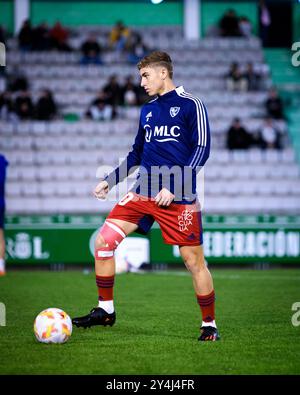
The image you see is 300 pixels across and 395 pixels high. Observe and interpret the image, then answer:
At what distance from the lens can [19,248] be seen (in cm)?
1589

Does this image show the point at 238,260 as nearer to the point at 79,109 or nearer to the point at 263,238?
the point at 263,238

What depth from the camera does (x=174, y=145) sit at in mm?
7148

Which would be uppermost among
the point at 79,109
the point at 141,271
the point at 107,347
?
the point at 79,109

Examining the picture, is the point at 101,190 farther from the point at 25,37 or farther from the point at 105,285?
the point at 25,37

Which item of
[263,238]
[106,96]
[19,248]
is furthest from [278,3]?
[19,248]

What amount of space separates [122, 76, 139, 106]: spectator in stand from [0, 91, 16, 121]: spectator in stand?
2.71m

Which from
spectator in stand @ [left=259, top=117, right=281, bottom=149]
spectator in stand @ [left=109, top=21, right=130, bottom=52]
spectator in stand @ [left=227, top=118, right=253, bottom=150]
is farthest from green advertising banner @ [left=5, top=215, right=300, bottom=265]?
spectator in stand @ [left=109, top=21, right=130, bottom=52]

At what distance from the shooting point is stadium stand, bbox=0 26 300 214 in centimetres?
1855

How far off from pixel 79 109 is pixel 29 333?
14.3 meters

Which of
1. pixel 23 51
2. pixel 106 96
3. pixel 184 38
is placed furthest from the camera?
pixel 184 38

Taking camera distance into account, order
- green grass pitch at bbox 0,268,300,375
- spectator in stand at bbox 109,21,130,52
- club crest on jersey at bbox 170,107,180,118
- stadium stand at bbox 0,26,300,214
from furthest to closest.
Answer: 1. spectator in stand at bbox 109,21,130,52
2. stadium stand at bbox 0,26,300,214
3. club crest on jersey at bbox 170,107,180,118
4. green grass pitch at bbox 0,268,300,375

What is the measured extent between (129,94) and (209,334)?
1434cm

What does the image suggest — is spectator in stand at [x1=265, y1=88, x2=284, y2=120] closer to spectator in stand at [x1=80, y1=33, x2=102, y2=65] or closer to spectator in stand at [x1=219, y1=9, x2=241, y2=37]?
spectator in stand at [x1=219, y1=9, x2=241, y2=37]

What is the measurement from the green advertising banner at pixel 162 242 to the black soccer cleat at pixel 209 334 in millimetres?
8927
